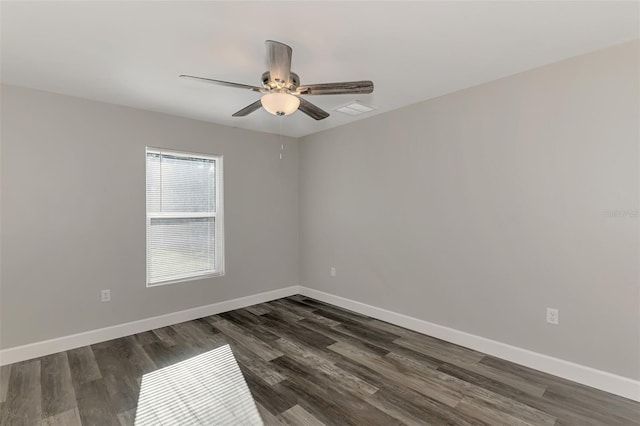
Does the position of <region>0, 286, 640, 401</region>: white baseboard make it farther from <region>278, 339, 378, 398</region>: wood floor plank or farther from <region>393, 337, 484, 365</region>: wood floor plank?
<region>278, 339, 378, 398</region>: wood floor plank

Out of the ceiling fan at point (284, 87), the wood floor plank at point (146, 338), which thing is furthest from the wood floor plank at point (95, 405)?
the ceiling fan at point (284, 87)

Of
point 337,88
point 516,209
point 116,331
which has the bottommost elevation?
point 116,331

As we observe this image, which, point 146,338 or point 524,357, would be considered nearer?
point 524,357

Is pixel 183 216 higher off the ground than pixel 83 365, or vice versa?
pixel 183 216

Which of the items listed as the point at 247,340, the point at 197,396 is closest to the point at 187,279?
the point at 247,340

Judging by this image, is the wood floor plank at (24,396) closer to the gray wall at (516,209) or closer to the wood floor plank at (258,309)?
the wood floor plank at (258,309)

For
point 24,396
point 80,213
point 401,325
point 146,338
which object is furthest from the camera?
point 401,325

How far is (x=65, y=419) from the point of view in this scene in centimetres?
195

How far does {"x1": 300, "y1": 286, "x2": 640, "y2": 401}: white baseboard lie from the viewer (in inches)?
84.3

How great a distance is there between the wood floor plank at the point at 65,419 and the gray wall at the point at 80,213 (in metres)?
1.23

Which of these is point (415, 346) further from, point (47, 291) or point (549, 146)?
point (47, 291)

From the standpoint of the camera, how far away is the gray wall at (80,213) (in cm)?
273

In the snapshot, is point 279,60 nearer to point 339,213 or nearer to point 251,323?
point 339,213

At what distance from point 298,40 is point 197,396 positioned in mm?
2613
